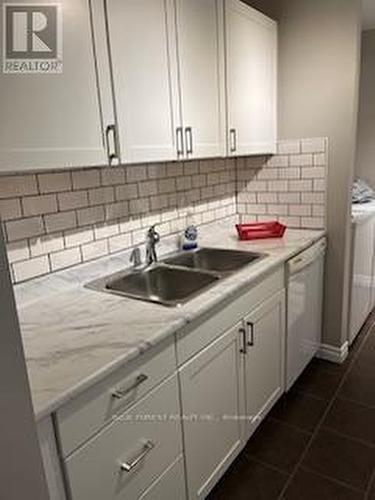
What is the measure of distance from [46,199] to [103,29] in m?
0.66

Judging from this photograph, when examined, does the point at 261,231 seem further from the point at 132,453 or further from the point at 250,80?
the point at 132,453

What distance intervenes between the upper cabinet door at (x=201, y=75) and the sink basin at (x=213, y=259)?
0.55 m

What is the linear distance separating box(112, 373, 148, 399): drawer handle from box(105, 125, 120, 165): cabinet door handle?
749mm

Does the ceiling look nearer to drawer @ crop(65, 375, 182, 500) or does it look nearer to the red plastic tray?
the red plastic tray

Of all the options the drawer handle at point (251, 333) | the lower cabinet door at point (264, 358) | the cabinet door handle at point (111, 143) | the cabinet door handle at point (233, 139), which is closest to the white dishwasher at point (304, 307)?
the lower cabinet door at point (264, 358)

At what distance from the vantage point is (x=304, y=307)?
227cm

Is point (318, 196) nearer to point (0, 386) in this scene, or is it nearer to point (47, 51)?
point (47, 51)

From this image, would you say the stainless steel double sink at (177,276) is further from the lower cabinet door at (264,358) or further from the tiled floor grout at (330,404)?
the tiled floor grout at (330,404)

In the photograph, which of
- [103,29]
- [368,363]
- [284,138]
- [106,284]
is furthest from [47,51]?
[368,363]

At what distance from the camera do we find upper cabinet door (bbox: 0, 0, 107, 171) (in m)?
1.07

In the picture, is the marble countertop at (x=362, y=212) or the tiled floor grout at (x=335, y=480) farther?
the marble countertop at (x=362, y=212)

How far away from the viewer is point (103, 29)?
1.28 metres

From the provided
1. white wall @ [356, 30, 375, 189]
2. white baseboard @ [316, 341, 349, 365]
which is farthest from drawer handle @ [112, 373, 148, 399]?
white wall @ [356, 30, 375, 189]

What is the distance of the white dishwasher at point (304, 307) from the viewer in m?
2.11
